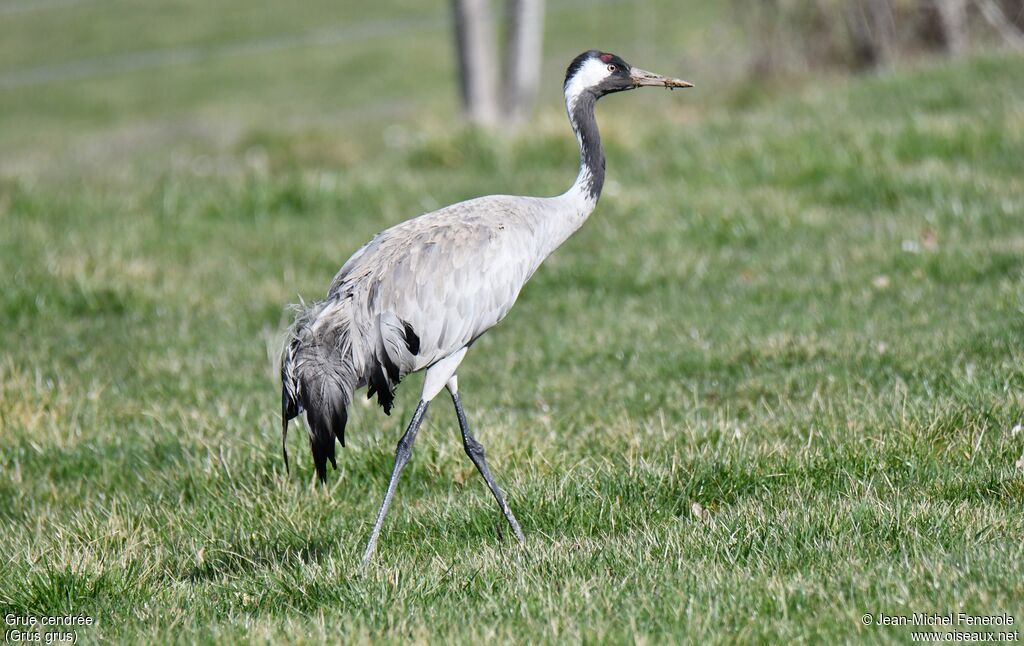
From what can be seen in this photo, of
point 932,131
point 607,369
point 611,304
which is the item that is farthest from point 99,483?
point 932,131

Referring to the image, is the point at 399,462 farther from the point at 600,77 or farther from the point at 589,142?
the point at 600,77

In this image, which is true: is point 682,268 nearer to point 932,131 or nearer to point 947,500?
point 932,131

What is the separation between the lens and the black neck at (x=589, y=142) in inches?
196

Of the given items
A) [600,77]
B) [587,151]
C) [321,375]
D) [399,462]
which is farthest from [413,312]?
[600,77]

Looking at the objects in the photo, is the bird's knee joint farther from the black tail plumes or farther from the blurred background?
the blurred background

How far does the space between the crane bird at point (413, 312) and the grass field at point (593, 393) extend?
44cm

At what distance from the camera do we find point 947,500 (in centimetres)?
415

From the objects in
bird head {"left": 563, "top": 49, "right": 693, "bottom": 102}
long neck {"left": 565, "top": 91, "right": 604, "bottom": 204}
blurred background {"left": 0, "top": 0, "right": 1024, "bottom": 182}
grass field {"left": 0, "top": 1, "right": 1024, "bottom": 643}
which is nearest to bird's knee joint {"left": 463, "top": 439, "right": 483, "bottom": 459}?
grass field {"left": 0, "top": 1, "right": 1024, "bottom": 643}

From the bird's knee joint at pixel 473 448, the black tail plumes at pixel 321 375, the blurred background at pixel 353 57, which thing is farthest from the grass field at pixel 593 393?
the blurred background at pixel 353 57

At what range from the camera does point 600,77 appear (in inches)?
201

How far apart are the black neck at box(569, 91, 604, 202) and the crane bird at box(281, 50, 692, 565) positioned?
60mm

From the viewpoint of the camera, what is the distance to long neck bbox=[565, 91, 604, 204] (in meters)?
4.97

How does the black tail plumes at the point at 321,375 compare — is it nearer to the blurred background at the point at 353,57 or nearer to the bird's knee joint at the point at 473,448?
the bird's knee joint at the point at 473,448

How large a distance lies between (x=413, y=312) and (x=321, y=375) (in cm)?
43
